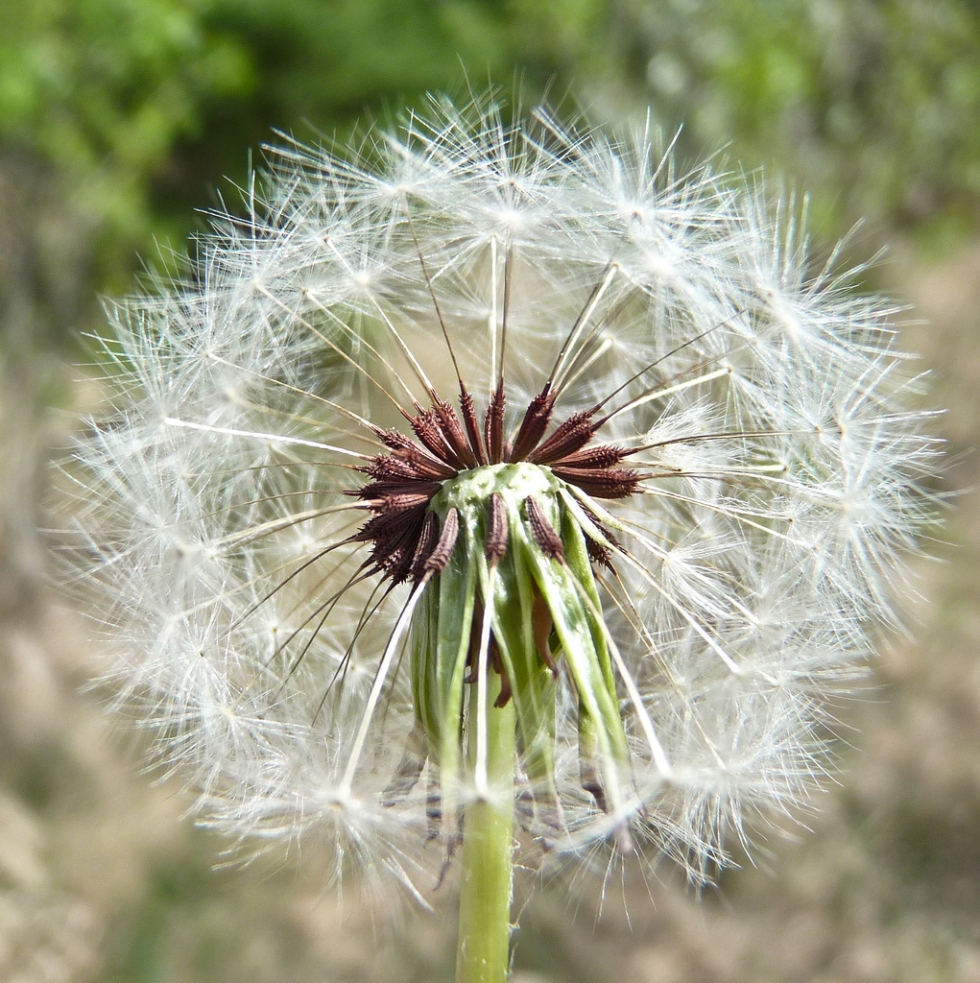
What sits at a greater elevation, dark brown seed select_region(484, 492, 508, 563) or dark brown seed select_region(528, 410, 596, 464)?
dark brown seed select_region(528, 410, 596, 464)

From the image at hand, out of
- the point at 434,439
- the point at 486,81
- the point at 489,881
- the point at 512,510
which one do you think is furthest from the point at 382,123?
the point at 489,881

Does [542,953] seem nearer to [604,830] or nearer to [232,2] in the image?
[604,830]

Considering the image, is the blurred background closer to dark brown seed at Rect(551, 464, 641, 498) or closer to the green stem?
dark brown seed at Rect(551, 464, 641, 498)

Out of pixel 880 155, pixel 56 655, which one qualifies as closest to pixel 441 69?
pixel 880 155

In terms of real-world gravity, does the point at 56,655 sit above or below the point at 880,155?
below

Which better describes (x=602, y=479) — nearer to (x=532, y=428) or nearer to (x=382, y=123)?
(x=532, y=428)

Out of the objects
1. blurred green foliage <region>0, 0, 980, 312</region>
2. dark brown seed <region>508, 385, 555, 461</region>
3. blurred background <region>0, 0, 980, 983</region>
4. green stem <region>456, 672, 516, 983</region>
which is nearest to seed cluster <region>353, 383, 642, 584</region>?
dark brown seed <region>508, 385, 555, 461</region>

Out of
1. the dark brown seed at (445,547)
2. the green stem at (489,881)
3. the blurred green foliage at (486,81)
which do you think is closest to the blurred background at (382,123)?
the blurred green foliage at (486,81)
